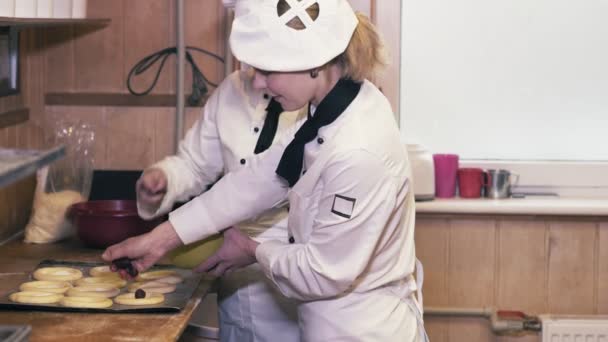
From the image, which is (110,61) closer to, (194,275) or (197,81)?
(197,81)

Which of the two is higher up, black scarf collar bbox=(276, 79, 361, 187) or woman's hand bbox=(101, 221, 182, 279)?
black scarf collar bbox=(276, 79, 361, 187)

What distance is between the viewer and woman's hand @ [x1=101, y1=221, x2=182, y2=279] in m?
2.31

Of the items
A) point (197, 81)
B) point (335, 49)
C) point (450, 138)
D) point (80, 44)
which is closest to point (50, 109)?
point (80, 44)

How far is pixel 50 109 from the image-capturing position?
3.29 metres

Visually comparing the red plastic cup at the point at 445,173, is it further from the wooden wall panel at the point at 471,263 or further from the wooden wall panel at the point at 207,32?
the wooden wall panel at the point at 207,32

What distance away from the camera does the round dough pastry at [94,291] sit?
7.36 feet

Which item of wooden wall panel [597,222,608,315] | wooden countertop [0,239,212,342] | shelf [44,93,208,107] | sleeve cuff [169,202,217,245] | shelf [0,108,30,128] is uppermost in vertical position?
shelf [44,93,208,107]

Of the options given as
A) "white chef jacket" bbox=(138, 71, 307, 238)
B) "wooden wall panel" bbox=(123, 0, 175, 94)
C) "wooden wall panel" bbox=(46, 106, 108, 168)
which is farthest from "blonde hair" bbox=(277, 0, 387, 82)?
"wooden wall panel" bbox=(46, 106, 108, 168)

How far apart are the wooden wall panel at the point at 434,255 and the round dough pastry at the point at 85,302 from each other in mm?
1412

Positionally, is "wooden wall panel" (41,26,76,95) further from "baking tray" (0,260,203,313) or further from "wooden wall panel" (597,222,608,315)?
"wooden wall panel" (597,222,608,315)

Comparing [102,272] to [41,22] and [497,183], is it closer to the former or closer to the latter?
[41,22]

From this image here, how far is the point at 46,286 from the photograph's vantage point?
2279 millimetres

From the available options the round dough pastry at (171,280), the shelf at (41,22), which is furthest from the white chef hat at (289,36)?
the round dough pastry at (171,280)

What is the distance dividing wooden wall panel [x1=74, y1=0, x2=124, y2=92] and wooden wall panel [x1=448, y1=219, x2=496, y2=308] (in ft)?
4.03
